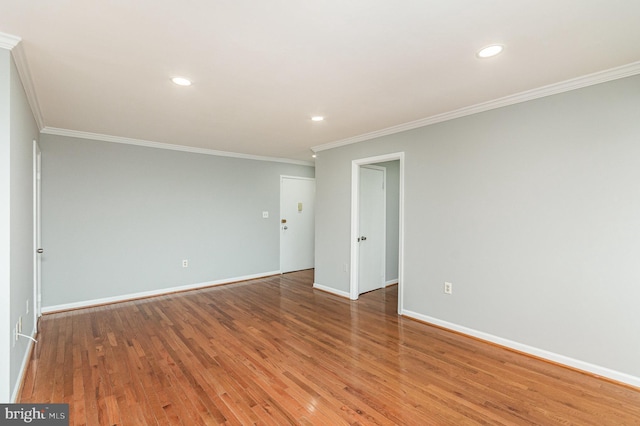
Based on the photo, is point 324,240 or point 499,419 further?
point 324,240

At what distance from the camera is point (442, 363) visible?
2.67 meters

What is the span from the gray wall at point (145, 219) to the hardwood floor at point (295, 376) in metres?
0.80

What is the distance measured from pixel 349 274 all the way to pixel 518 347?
2.29 metres

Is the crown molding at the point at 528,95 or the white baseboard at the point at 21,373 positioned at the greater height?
the crown molding at the point at 528,95

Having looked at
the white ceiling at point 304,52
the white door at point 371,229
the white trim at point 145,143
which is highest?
the white ceiling at point 304,52

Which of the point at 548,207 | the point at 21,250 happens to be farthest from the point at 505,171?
the point at 21,250

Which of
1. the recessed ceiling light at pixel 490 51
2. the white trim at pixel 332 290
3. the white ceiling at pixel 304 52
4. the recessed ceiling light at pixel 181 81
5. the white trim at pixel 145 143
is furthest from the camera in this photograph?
the white trim at pixel 332 290

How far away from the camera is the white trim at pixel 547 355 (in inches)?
93.0

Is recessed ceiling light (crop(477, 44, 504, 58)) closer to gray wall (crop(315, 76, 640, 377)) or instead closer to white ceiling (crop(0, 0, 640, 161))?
white ceiling (crop(0, 0, 640, 161))

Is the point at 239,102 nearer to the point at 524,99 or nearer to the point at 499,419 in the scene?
the point at 524,99

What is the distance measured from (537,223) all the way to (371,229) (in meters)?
2.45

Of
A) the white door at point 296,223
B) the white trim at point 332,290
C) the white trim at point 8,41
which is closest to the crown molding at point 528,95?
the white trim at point 332,290

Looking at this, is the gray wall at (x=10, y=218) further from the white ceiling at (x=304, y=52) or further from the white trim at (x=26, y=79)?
the white ceiling at (x=304, y=52)

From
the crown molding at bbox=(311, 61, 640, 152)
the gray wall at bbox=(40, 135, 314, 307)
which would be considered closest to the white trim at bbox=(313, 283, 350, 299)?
the gray wall at bbox=(40, 135, 314, 307)
